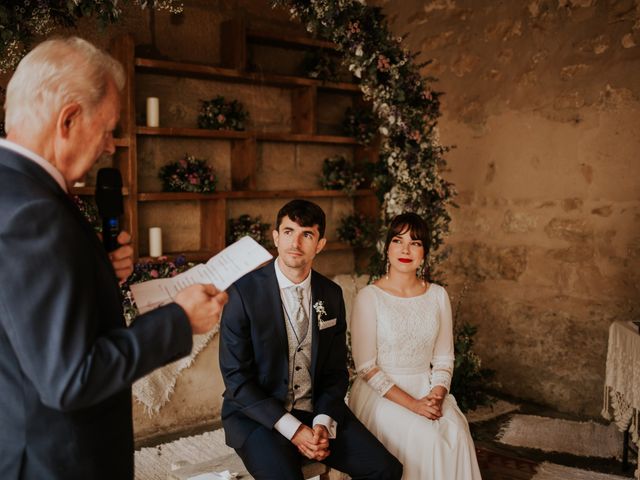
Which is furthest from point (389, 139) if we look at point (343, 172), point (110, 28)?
point (110, 28)

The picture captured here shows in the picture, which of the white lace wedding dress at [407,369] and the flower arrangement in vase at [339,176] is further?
the flower arrangement in vase at [339,176]

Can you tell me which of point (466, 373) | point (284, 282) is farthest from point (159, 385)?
point (466, 373)

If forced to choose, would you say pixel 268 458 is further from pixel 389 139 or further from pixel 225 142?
pixel 225 142

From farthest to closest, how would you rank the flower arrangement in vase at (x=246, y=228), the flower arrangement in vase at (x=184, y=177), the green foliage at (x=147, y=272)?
the flower arrangement in vase at (x=246, y=228)
the flower arrangement in vase at (x=184, y=177)
the green foliage at (x=147, y=272)

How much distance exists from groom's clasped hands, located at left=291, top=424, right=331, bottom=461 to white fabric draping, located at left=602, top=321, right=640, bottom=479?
5.12 feet

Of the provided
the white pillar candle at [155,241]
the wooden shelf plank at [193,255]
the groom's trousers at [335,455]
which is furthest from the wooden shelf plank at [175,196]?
the groom's trousers at [335,455]

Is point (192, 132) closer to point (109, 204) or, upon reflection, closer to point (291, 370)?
point (291, 370)

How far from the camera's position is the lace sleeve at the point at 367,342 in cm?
239

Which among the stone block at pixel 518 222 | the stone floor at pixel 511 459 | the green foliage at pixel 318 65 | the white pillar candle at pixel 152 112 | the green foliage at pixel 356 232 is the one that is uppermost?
the green foliage at pixel 318 65

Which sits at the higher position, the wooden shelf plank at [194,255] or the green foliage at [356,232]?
the green foliage at [356,232]

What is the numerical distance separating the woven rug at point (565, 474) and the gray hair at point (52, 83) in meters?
2.72

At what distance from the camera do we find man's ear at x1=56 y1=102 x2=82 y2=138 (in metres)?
1.02

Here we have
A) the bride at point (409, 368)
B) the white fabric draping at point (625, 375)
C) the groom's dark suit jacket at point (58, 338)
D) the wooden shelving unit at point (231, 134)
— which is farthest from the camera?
the wooden shelving unit at point (231, 134)

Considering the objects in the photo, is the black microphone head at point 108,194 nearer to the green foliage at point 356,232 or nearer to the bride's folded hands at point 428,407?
the bride's folded hands at point 428,407
